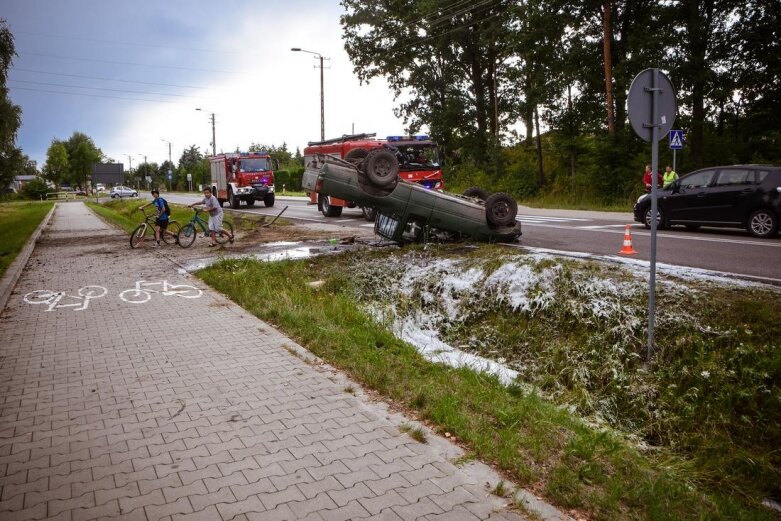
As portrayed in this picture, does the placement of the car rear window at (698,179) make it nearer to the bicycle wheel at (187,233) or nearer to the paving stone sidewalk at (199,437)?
the paving stone sidewalk at (199,437)

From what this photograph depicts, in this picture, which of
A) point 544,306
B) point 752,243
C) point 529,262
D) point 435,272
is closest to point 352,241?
point 435,272

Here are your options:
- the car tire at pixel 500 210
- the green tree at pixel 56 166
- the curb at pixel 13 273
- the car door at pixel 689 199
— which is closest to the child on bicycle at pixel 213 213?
the curb at pixel 13 273

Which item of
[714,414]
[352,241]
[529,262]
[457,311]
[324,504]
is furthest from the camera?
[352,241]

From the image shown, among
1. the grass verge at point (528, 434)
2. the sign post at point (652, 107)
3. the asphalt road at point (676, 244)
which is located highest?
the sign post at point (652, 107)

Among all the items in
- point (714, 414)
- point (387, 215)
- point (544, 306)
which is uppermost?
point (387, 215)

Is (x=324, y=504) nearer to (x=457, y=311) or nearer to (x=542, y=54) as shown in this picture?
(x=457, y=311)

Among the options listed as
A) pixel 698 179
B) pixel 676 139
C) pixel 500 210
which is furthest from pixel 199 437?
pixel 676 139

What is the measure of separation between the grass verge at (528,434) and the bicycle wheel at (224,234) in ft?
27.6

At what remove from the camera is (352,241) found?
13.7 meters

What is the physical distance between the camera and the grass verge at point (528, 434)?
123 inches

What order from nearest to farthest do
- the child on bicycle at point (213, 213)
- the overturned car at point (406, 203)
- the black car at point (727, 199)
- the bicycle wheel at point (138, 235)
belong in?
the overturned car at point (406, 203), the black car at point (727, 199), the child on bicycle at point (213, 213), the bicycle wheel at point (138, 235)

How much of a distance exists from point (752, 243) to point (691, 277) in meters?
5.28

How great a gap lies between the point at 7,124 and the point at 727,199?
38738 millimetres

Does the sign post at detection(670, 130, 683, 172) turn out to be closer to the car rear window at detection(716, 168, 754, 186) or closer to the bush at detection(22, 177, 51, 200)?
the car rear window at detection(716, 168, 754, 186)
